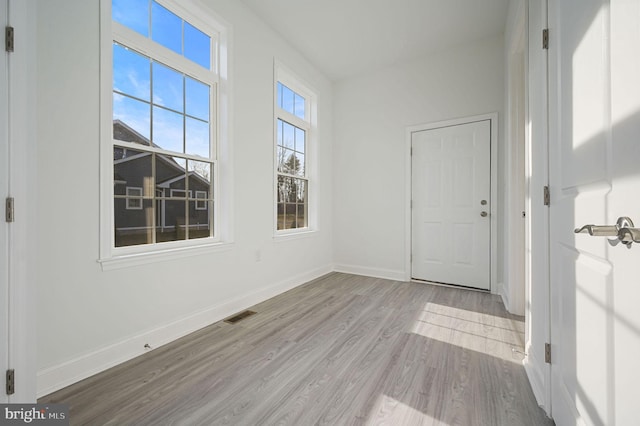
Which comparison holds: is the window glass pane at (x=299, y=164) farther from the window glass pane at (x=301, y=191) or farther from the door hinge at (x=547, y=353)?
the door hinge at (x=547, y=353)

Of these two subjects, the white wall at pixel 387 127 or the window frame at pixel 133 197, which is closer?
the window frame at pixel 133 197

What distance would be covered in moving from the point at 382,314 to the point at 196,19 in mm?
3179

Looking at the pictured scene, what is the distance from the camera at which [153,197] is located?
2117mm

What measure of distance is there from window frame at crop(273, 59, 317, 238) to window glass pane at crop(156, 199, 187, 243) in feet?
3.54

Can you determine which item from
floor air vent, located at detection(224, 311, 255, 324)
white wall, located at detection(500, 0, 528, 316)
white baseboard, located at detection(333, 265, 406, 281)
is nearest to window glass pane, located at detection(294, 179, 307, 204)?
white baseboard, located at detection(333, 265, 406, 281)

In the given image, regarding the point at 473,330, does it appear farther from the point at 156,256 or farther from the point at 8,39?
the point at 8,39

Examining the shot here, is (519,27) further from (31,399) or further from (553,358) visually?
(31,399)

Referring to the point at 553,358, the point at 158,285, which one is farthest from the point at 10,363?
the point at 553,358

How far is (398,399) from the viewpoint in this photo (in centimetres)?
146

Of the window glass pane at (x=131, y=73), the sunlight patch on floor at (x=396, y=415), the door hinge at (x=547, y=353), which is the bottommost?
the sunlight patch on floor at (x=396, y=415)

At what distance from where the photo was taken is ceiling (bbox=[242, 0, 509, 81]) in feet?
9.15

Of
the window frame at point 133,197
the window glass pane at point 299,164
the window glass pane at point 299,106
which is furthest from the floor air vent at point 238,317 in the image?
the window glass pane at point 299,106

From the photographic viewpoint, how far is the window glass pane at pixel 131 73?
189 cm

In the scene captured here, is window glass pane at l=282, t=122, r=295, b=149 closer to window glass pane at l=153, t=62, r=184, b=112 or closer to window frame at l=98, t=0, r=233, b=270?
window frame at l=98, t=0, r=233, b=270
